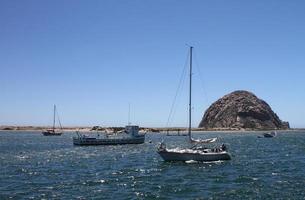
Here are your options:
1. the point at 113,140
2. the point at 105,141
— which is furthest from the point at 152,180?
the point at 113,140

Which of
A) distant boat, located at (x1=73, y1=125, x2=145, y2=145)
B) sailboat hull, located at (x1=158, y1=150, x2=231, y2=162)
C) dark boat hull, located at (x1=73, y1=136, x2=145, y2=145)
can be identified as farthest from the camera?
distant boat, located at (x1=73, y1=125, x2=145, y2=145)

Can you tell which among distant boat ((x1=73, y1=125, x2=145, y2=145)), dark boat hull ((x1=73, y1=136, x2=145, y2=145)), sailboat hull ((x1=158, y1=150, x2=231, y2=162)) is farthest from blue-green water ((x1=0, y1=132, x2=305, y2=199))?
distant boat ((x1=73, y1=125, x2=145, y2=145))

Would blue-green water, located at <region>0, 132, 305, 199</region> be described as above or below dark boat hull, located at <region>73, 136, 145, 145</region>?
below

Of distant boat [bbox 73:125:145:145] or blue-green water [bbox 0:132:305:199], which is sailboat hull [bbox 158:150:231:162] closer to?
blue-green water [bbox 0:132:305:199]

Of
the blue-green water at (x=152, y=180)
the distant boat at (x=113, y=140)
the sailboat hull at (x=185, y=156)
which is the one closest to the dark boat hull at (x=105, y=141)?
the distant boat at (x=113, y=140)

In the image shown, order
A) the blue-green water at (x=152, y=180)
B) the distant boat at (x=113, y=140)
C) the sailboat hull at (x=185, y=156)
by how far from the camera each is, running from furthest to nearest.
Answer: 1. the distant boat at (x=113, y=140)
2. the sailboat hull at (x=185, y=156)
3. the blue-green water at (x=152, y=180)

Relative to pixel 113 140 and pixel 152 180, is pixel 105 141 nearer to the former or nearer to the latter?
pixel 113 140

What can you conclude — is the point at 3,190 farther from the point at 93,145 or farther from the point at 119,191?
the point at 93,145

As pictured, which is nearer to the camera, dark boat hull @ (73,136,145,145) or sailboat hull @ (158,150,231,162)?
sailboat hull @ (158,150,231,162)

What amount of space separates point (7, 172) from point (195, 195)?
2923 centimetres

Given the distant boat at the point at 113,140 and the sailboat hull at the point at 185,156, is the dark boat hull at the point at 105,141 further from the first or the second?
the sailboat hull at the point at 185,156

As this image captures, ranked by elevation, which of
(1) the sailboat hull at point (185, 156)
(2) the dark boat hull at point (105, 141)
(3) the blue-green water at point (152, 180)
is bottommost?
(3) the blue-green water at point (152, 180)

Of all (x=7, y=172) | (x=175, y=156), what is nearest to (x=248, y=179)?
(x=175, y=156)

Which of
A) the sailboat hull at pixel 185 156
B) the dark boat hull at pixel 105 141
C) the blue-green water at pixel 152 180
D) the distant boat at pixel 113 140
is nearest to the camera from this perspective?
the blue-green water at pixel 152 180
